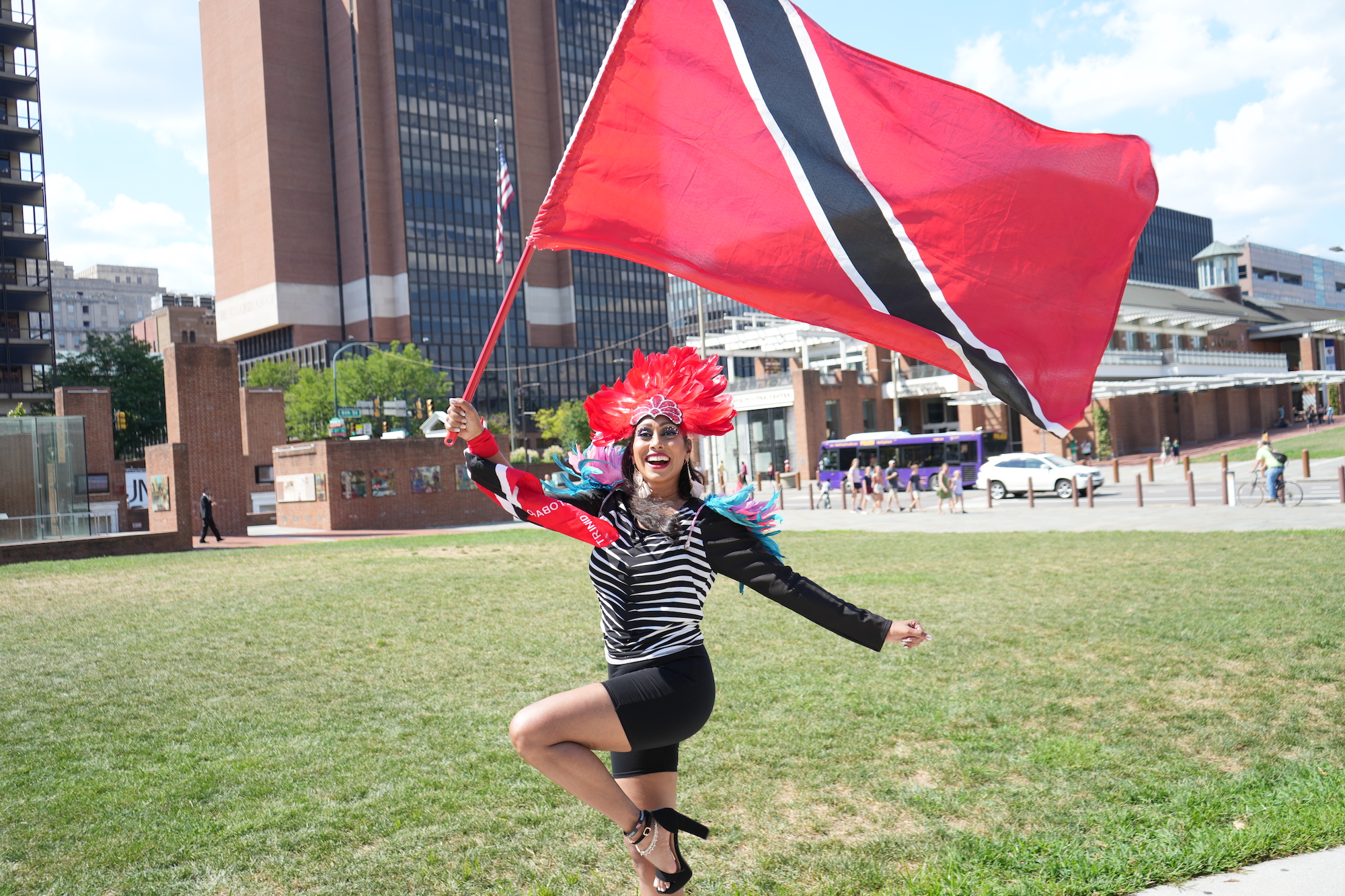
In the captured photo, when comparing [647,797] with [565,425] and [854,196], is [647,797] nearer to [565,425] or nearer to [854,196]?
[854,196]

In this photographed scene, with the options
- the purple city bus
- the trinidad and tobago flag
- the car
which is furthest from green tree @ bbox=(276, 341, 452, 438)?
the trinidad and tobago flag

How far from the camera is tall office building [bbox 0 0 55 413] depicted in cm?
6166

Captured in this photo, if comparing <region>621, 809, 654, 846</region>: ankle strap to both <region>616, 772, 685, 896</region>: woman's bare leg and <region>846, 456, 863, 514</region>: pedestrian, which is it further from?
<region>846, 456, 863, 514</region>: pedestrian

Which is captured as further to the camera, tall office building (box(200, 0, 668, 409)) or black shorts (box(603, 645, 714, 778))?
tall office building (box(200, 0, 668, 409))

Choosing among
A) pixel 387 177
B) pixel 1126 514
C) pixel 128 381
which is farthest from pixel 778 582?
pixel 387 177

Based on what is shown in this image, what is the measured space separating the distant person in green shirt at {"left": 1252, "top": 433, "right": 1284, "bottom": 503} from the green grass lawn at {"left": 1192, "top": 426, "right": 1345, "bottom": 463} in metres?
23.3

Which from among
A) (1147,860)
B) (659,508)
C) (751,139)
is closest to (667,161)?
(751,139)

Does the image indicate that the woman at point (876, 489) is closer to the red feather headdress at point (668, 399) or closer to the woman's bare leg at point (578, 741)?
the red feather headdress at point (668, 399)

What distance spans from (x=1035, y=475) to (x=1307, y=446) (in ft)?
76.5

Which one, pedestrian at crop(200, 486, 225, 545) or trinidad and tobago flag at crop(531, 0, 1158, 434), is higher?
trinidad and tobago flag at crop(531, 0, 1158, 434)

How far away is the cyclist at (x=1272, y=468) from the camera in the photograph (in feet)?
73.5

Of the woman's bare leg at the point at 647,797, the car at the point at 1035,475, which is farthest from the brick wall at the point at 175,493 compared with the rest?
the woman's bare leg at the point at 647,797

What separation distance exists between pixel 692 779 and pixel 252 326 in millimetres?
109498

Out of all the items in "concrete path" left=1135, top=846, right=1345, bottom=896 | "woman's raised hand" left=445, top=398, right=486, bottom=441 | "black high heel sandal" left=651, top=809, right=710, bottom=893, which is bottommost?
"concrete path" left=1135, top=846, right=1345, bottom=896
